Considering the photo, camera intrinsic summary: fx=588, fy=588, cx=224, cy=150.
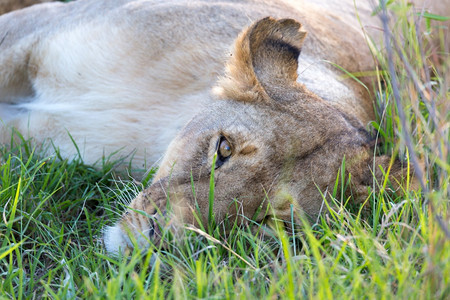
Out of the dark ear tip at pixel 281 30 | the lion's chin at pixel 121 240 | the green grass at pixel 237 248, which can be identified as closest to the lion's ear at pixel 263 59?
the dark ear tip at pixel 281 30

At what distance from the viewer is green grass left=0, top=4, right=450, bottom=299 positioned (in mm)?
1978

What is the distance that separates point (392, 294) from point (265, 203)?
0.77 meters

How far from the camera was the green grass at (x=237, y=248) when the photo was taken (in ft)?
6.49

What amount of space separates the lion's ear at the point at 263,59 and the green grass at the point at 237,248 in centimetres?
56

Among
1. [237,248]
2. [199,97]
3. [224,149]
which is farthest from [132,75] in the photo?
[237,248]

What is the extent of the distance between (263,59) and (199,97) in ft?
1.98

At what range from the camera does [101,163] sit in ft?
11.2

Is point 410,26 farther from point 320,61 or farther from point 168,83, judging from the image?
point 168,83

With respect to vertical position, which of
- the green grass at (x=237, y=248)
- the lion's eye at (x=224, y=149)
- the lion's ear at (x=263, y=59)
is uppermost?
the lion's ear at (x=263, y=59)

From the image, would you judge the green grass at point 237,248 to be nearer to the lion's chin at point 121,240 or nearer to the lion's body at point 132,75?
the lion's chin at point 121,240

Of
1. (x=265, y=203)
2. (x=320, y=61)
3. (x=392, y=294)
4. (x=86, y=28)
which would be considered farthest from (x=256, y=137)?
(x=86, y=28)

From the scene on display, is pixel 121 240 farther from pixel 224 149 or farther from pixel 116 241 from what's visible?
pixel 224 149

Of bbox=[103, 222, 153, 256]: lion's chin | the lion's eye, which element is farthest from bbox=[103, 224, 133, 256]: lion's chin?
the lion's eye

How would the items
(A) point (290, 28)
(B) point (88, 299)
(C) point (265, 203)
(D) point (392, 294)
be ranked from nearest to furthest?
(D) point (392, 294) < (B) point (88, 299) < (C) point (265, 203) < (A) point (290, 28)
